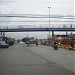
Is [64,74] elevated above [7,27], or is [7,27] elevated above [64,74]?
[7,27]

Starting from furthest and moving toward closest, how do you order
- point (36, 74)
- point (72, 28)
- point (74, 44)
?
point (72, 28) < point (74, 44) < point (36, 74)

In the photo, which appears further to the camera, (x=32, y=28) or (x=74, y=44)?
(x=32, y=28)

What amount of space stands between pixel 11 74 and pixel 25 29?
80729 millimetres

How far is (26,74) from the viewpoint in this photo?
44.1 feet

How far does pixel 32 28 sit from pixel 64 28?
11484mm

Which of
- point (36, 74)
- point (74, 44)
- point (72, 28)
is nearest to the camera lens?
point (36, 74)

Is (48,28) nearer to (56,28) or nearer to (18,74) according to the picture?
(56,28)

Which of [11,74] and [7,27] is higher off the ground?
[7,27]

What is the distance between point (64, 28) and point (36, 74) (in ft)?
267

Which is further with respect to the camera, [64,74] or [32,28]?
[32,28]

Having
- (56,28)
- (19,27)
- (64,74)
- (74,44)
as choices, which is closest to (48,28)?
(56,28)

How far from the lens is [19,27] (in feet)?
306

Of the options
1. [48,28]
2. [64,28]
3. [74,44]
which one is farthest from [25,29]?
[74,44]

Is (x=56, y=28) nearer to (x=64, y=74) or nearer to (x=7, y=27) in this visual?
(x=7, y=27)
